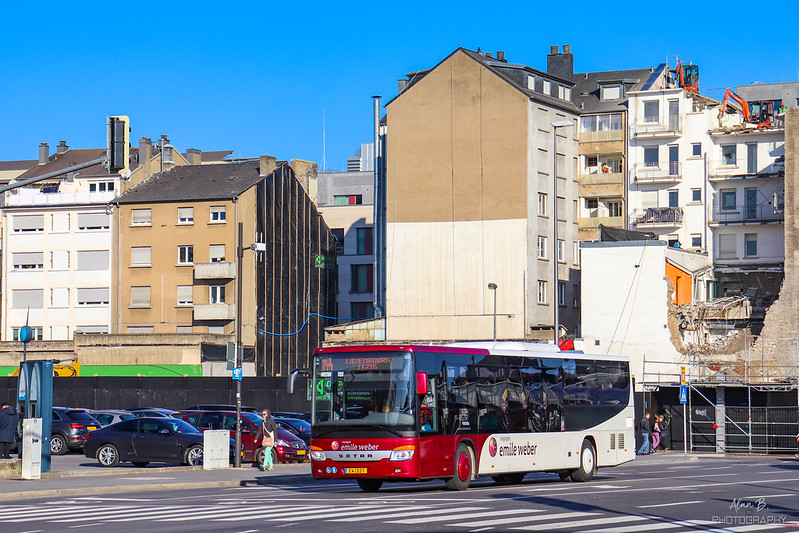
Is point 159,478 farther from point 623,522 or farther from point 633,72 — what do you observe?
point 633,72

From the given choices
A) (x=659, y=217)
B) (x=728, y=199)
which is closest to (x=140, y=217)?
(x=659, y=217)

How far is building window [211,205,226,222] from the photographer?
260 feet

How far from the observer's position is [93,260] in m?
82.0

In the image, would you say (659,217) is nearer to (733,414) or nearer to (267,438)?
(733,414)

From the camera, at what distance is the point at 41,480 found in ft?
91.5

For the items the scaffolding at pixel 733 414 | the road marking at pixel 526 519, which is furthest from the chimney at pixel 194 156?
the road marking at pixel 526 519

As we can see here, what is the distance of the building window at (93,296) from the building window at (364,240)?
21.3 m

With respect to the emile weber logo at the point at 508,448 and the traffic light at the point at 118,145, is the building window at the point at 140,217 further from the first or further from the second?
the traffic light at the point at 118,145

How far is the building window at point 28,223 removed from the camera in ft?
275

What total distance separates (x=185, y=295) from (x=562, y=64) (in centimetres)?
3084

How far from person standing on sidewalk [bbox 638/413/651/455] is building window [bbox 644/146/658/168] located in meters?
34.8

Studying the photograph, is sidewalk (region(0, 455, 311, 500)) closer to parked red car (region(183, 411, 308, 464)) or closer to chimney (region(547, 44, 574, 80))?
parked red car (region(183, 411, 308, 464))

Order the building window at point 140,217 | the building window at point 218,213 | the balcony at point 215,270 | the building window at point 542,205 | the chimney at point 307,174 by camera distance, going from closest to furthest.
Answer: the building window at point 542,205 → the balcony at point 215,270 → the building window at point 218,213 → the building window at point 140,217 → the chimney at point 307,174

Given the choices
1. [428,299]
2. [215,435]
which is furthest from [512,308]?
[215,435]
